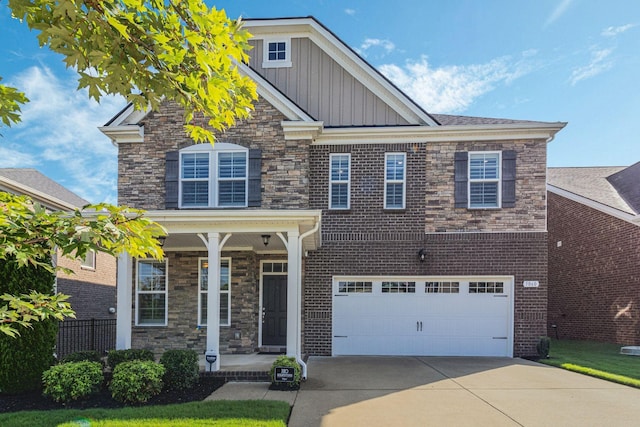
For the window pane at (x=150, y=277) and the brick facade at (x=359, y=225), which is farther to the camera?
the window pane at (x=150, y=277)

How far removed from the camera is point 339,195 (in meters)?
11.3

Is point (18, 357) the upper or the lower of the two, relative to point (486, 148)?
lower

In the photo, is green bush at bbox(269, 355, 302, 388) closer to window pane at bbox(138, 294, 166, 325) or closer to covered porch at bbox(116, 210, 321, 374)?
covered porch at bbox(116, 210, 321, 374)

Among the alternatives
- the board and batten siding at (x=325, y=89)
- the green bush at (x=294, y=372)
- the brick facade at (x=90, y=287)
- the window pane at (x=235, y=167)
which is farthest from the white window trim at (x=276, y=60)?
the green bush at (x=294, y=372)

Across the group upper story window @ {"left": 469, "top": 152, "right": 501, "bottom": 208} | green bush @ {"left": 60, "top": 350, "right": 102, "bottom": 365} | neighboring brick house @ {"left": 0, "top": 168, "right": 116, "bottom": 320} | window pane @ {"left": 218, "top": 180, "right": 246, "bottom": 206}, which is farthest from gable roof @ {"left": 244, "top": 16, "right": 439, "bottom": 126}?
green bush @ {"left": 60, "top": 350, "right": 102, "bottom": 365}

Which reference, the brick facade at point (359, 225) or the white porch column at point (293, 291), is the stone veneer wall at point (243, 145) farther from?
the white porch column at point (293, 291)

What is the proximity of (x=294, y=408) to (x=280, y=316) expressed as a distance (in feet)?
16.0

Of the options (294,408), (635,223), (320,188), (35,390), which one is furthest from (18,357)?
(635,223)

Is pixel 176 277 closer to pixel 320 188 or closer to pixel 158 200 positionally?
pixel 158 200

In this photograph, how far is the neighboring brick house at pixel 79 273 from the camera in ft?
42.8

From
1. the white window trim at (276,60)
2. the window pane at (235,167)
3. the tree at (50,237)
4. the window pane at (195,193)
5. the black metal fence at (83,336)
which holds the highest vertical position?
the white window trim at (276,60)

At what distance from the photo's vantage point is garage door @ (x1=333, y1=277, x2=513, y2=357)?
36.1ft

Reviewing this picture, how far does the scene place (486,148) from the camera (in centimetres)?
1116

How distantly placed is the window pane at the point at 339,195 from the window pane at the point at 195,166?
3.26 metres
